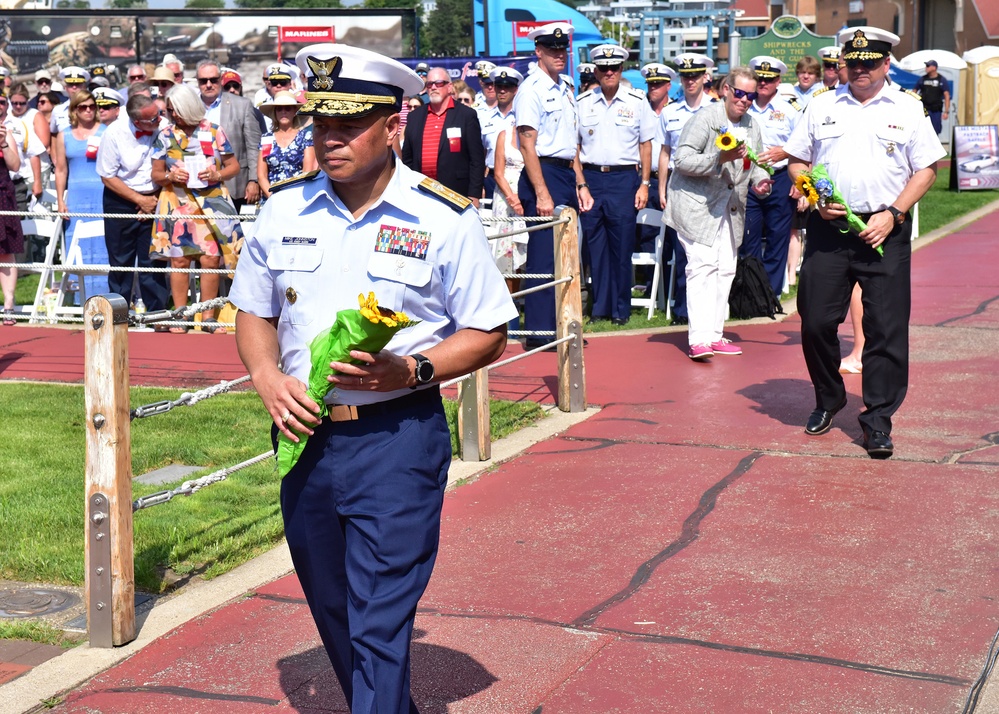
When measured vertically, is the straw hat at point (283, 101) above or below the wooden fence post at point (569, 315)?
above

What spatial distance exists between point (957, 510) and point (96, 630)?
Result: 386 cm

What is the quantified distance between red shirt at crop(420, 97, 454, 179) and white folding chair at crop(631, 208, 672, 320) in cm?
210

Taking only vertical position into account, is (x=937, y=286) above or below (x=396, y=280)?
below

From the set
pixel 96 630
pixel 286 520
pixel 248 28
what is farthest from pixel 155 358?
pixel 248 28

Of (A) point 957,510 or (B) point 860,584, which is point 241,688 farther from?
(A) point 957,510

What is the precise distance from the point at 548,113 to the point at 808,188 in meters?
3.40

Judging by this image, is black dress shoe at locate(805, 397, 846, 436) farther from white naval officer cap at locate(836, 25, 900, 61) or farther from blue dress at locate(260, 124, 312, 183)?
blue dress at locate(260, 124, 312, 183)

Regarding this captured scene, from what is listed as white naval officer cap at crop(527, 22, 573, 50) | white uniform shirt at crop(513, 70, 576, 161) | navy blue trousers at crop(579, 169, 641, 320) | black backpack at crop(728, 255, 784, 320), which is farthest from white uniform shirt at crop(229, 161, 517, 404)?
black backpack at crop(728, 255, 784, 320)

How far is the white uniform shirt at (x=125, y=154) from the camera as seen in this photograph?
10.7 meters

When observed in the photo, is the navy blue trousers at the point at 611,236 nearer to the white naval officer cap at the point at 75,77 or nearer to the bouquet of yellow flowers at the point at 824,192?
the bouquet of yellow flowers at the point at 824,192

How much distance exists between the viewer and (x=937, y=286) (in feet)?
42.9

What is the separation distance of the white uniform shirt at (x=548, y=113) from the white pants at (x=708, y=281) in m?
1.25

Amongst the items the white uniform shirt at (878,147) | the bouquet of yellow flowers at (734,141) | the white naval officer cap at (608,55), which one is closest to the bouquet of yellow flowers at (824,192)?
the white uniform shirt at (878,147)

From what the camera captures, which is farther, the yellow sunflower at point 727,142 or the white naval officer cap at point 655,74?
the white naval officer cap at point 655,74
